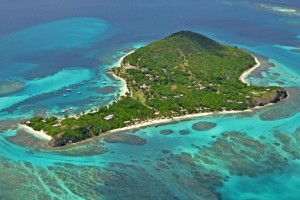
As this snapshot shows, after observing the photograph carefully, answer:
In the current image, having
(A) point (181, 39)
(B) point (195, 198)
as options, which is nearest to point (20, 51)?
(A) point (181, 39)

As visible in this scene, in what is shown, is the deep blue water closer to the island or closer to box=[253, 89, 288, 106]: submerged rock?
box=[253, 89, 288, 106]: submerged rock

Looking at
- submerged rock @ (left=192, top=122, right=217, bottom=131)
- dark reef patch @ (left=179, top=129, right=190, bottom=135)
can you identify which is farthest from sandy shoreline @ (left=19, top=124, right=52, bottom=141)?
submerged rock @ (left=192, top=122, right=217, bottom=131)

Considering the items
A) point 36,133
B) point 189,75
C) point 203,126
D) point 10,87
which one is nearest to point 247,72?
point 189,75

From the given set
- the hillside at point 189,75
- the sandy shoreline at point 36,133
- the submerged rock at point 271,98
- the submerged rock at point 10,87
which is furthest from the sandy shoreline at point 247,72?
the submerged rock at point 10,87

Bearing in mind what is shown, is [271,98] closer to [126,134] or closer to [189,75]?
[189,75]

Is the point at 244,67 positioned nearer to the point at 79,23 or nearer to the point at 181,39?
the point at 181,39
